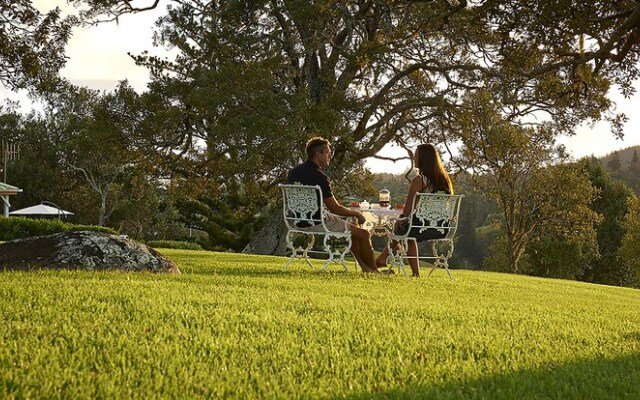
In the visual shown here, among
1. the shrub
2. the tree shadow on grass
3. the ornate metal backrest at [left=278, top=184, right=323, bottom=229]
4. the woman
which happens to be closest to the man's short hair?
the ornate metal backrest at [left=278, top=184, right=323, bottom=229]

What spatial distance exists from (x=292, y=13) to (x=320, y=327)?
14.2 m

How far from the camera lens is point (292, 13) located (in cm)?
1744

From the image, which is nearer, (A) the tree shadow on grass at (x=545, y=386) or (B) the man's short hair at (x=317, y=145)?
(A) the tree shadow on grass at (x=545, y=386)

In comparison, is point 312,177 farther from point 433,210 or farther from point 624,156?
point 624,156

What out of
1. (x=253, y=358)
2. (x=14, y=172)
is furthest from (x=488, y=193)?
(x=14, y=172)

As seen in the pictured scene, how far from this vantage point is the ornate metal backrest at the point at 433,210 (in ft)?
30.8

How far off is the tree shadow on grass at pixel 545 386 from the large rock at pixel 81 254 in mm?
5311

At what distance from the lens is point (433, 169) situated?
9562 mm

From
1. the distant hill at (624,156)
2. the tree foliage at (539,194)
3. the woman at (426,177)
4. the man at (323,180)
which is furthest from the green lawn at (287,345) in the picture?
the distant hill at (624,156)

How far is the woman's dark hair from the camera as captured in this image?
9500 mm

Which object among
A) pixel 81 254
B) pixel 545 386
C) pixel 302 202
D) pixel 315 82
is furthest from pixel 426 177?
pixel 315 82

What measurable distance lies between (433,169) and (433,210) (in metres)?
0.58

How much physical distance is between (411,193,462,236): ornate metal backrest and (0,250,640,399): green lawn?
9.81 feet

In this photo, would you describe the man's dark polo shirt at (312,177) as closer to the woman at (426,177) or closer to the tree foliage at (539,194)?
the woman at (426,177)
